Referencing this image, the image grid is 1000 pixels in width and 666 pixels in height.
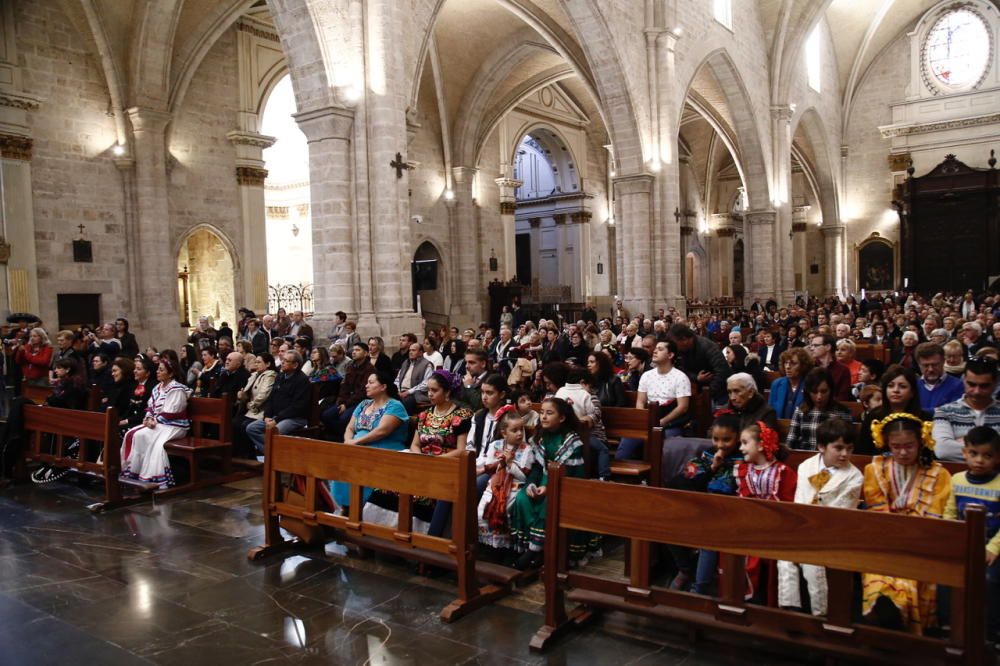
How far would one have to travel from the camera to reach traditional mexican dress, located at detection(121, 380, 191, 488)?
6.98 m

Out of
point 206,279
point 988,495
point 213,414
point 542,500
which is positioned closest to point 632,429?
point 542,500

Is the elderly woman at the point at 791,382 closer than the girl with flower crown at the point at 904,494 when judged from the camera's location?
No

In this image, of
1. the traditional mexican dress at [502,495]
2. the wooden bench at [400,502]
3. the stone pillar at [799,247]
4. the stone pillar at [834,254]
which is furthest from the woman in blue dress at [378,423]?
the stone pillar at [834,254]

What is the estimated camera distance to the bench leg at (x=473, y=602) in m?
4.05

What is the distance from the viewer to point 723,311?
77.6ft

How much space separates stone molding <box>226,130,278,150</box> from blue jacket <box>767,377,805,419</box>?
51.0 ft

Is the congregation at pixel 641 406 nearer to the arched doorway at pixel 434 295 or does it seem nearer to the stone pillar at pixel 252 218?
the stone pillar at pixel 252 218

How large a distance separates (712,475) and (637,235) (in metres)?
14.5

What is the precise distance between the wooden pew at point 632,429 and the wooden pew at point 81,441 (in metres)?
4.26

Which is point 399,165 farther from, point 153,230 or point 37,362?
point 153,230

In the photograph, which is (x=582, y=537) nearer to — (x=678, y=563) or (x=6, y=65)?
(x=678, y=563)

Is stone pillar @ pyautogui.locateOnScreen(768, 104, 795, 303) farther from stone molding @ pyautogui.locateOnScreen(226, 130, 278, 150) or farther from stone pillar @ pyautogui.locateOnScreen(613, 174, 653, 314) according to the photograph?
stone molding @ pyautogui.locateOnScreen(226, 130, 278, 150)

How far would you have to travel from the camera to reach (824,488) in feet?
12.6

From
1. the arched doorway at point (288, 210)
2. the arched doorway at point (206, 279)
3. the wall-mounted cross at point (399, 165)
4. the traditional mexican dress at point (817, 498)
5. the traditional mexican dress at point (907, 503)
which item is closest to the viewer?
the traditional mexican dress at point (907, 503)
